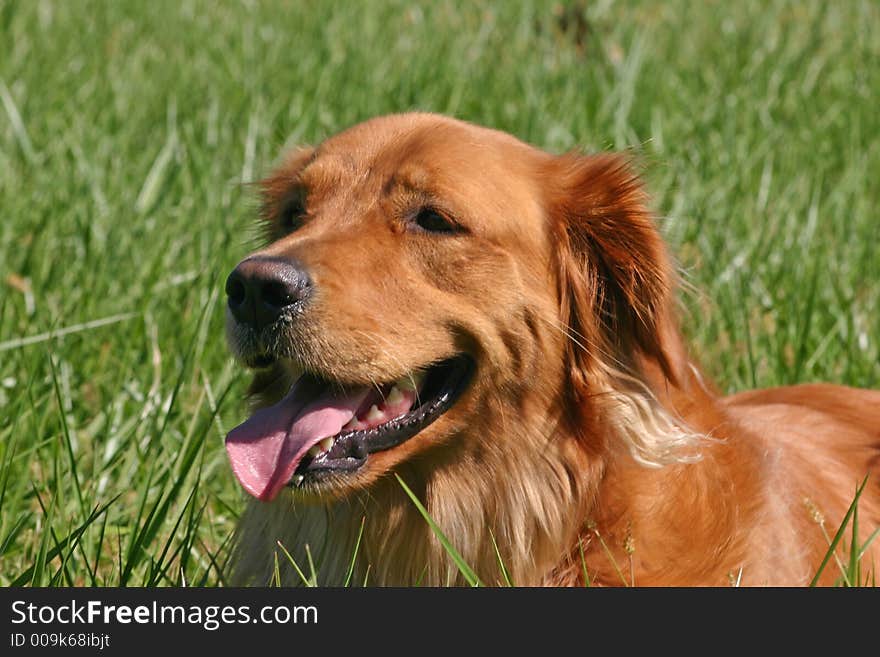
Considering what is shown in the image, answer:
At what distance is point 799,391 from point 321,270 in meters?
1.75

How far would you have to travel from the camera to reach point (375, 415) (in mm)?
2930

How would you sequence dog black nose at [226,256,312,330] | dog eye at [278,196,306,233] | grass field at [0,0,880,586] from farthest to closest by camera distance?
1. grass field at [0,0,880,586]
2. dog eye at [278,196,306,233]
3. dog black nose at [226,256,312,330]

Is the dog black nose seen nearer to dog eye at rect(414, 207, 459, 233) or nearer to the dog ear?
dog eye at rect(414, 207, 459, 233)

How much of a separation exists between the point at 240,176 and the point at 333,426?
112 inches

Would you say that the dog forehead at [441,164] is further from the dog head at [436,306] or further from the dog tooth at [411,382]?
the dog tooth at [411,382]

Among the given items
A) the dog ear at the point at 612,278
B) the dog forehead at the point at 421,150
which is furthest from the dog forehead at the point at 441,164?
the dog ear at the point at 612,278

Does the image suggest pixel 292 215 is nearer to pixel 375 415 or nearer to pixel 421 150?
pixel 421 150

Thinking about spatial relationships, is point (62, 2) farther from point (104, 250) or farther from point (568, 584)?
point (568, 584)

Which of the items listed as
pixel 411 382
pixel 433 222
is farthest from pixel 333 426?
pixel 433 222

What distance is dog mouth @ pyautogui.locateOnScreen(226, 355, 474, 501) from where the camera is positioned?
2.86 metres

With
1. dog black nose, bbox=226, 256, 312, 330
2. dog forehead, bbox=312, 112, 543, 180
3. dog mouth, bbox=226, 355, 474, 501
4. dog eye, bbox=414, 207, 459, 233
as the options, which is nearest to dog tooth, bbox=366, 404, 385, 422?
dog mouth, bbox=226, 355, 474, 501

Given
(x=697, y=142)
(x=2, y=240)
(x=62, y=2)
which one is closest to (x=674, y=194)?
(x=697, y=142)

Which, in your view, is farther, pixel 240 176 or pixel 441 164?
pixel 240 176

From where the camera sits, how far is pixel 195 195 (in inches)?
209
